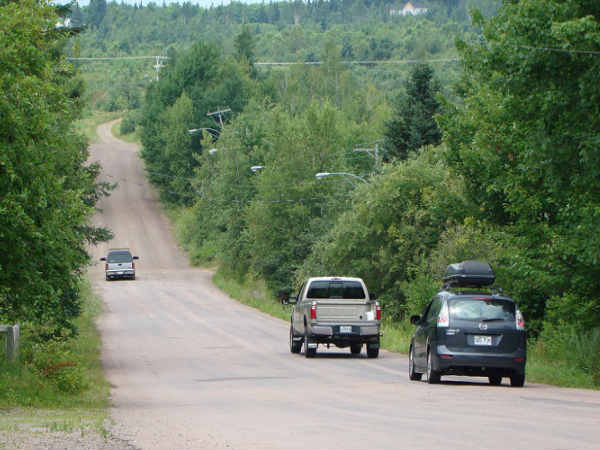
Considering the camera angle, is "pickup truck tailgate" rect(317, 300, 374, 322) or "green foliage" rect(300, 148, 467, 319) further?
"green foliage" rect(300, 148, 467, 319)

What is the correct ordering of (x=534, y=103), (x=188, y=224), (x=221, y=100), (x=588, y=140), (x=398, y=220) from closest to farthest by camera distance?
(x=588, y=140)
(x=534, y=103)
(x=398, y=220)
(x=188, y=224)
(x=221, y=100)

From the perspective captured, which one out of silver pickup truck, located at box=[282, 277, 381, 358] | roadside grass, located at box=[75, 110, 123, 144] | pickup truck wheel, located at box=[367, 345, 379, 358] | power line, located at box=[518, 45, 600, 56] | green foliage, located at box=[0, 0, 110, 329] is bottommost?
roadside grass, located at box=[75, 110, 123, 144]

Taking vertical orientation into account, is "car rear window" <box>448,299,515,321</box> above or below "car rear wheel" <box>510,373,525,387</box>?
above

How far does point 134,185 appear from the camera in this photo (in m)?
110

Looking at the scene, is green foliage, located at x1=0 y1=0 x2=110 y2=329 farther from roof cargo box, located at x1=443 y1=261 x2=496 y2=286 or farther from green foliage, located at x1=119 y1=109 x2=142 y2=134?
green foliage, located at x1=119 y1=109 x2=142 y2=134

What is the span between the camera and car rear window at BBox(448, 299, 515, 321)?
19359 millimetres

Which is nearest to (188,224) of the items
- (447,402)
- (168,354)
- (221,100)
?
(221,100)

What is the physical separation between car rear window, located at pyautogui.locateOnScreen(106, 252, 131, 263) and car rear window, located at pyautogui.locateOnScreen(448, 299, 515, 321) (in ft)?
173

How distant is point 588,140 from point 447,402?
721 centimetres

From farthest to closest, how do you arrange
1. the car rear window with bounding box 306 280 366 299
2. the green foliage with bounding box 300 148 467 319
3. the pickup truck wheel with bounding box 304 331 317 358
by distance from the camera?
the green foliage with bounding box 300 148 467 319 → the car rear window with bounding box 306 280 366 299 → the pickup truck wheel with bounding box 304 331 317 358

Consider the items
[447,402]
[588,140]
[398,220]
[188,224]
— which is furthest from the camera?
[188,224]

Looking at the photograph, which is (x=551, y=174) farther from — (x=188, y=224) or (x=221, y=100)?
(x=221, y=100)

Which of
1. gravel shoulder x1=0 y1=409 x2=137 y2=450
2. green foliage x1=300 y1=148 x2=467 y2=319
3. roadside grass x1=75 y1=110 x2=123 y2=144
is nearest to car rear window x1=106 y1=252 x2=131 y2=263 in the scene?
green foliage x1=300 y1=148 x2=467 y2=319

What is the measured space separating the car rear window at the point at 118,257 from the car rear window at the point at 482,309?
5265 cm
